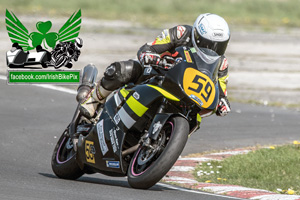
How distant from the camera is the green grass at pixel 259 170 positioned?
8312 millimetres

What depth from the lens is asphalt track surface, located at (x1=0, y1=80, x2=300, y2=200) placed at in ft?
21.9

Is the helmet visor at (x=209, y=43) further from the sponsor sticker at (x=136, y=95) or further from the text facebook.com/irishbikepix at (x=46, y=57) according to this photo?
the text facebook.com/irishbikepix at (x=46, y=57)

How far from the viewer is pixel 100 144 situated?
23.9 feet

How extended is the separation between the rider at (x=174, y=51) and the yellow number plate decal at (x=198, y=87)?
397mm

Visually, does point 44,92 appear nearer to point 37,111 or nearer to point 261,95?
point 37,111

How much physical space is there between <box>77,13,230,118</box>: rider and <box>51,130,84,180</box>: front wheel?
0.47m

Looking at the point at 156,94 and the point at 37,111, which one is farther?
the point at 37,111

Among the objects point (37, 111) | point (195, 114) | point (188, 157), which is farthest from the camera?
point (37, 111)

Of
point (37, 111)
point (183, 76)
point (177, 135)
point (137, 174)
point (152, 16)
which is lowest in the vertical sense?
point (152, 16)

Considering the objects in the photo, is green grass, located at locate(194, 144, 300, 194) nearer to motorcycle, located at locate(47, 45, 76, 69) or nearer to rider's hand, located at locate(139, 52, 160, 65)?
rider's hand, located at locate(139, 52, 160, 65)

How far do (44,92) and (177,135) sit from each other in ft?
27.4

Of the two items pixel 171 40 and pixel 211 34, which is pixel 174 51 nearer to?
pixel 171 40

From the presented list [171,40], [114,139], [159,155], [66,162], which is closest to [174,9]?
[66,162]

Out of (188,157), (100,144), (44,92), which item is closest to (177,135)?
(100,144)
